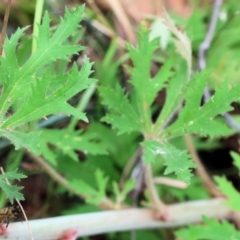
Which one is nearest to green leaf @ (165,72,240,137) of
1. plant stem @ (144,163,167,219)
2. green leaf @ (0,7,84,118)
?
plant stem @ (144,163,167,219)

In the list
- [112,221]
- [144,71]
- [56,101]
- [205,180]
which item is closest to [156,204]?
[112,221]

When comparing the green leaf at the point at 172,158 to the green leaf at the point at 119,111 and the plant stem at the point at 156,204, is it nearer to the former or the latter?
the green leaf at the point at 119,111

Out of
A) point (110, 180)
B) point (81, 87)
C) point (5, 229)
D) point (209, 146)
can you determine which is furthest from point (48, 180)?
point (81, 87)

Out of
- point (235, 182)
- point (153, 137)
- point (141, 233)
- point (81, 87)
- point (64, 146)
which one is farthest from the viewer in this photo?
point (235, 182)

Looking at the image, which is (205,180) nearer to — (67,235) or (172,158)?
(172,158)

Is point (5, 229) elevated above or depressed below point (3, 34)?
below

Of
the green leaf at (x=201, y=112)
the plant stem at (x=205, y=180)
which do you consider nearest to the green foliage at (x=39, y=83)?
the green leaf at (x=201, y=112)

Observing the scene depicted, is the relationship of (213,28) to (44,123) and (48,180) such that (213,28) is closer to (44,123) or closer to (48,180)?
(44,123)
